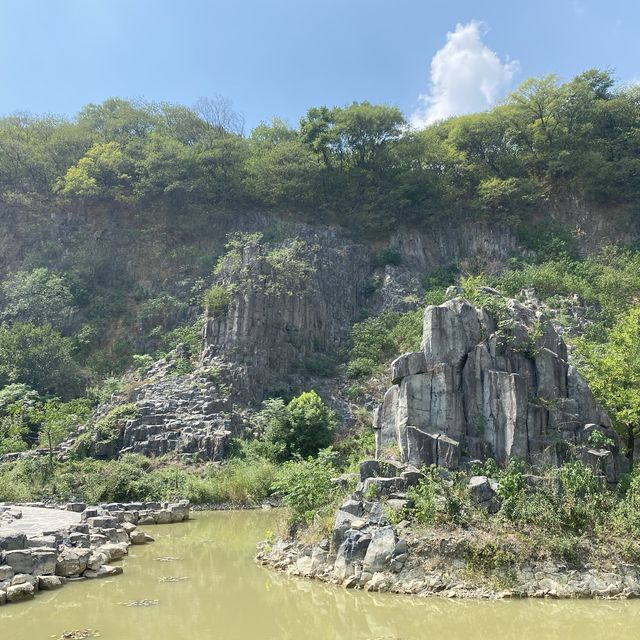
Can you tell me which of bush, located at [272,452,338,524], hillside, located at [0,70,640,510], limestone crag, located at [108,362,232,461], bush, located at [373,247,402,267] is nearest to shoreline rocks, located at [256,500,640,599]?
bush, located at [272,452,338,524]

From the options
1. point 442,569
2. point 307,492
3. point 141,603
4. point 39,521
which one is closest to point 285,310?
point 39,521

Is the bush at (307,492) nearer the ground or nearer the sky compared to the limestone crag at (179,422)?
nearer the ground

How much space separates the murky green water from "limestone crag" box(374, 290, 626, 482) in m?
3.64

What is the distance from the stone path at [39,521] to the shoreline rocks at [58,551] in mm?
29

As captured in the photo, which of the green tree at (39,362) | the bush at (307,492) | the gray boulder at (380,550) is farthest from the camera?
the green tree at (39,362)

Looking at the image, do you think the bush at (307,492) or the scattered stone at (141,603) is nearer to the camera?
the scattered stone at (141,603)

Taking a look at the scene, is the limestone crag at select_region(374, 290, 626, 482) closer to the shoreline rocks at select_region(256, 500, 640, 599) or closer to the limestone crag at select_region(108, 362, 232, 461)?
the shoreline rocks at select_region(256, 500, 640, 599)

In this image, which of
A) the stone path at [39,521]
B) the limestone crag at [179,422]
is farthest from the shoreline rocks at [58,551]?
the limestone crag at [179,422]

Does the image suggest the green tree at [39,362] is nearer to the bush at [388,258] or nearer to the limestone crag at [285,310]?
the limestone crag at [285,310]

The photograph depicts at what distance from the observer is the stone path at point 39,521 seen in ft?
54.4

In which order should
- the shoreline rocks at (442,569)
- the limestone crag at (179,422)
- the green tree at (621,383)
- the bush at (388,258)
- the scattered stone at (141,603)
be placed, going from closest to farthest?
the shoreline rocks at (442,569)
the scattered stone at (141,603)
the green tree at (621,383)
the limestone crag at (179,422)
the bush at (388,258)

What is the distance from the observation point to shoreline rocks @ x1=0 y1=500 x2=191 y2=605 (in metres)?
12.6

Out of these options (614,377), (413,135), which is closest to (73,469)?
(614,377)

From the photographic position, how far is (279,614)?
436 inches
